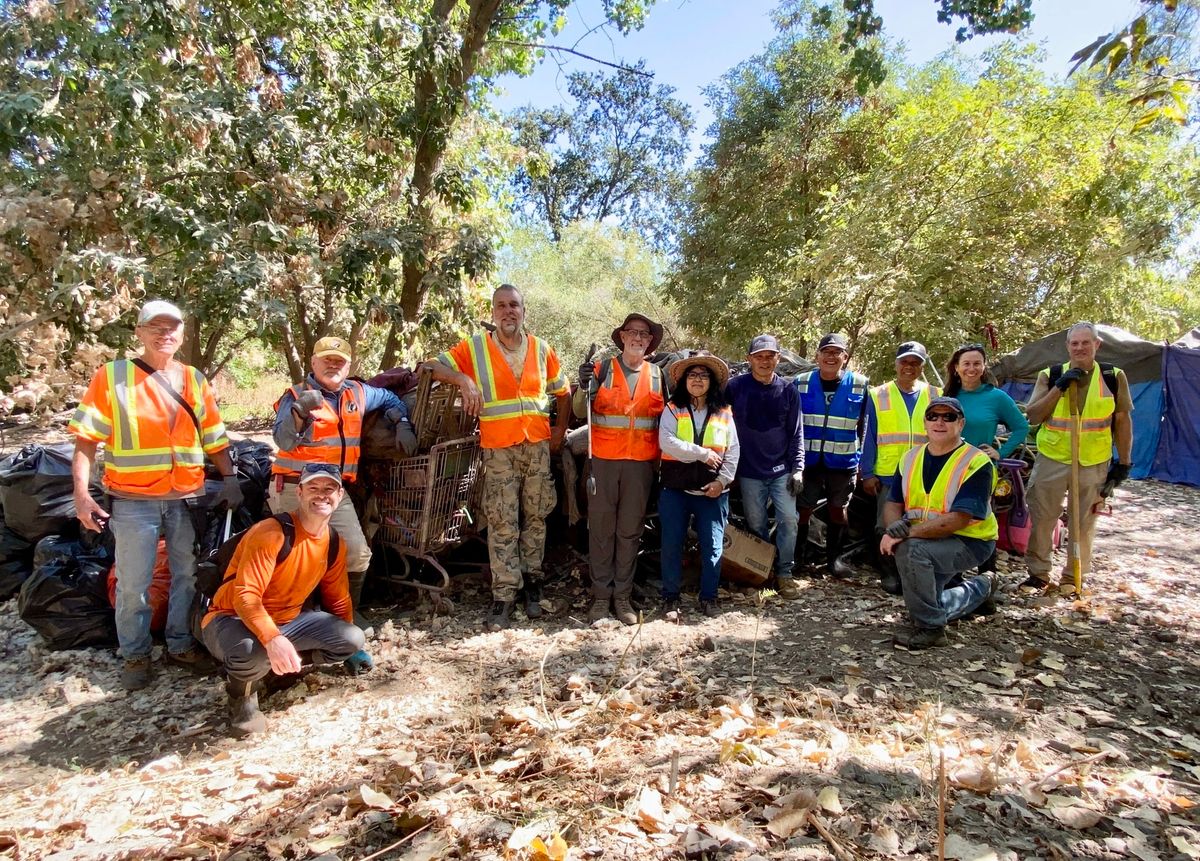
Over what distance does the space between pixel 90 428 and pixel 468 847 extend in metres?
2.84

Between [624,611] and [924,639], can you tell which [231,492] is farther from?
[924,639]

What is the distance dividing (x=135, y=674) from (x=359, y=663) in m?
1.15

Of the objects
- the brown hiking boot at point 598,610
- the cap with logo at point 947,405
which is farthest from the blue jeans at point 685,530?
the cap with logo at point 947,405

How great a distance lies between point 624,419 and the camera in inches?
172

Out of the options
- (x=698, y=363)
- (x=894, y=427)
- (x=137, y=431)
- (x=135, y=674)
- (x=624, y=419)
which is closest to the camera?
(x=137, y=431)

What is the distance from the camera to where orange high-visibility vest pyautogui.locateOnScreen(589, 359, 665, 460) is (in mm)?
4367

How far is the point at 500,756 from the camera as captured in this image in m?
2.81

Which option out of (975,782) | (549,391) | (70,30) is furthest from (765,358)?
(70,30)

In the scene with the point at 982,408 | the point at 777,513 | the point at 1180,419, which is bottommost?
the point at 777,513

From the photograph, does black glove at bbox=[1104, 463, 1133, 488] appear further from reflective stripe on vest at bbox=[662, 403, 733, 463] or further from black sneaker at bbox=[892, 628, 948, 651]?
reflective stripe on vest at bbox=[662, 403, 733, 463]

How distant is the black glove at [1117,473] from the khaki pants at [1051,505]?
0.03 m

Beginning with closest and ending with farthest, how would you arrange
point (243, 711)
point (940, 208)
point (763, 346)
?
point (243, 711) < point (763, 346) < point (940, 208)

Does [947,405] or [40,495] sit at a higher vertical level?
[947,405]

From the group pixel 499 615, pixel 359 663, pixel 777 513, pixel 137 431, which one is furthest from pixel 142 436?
pixel 777 513
